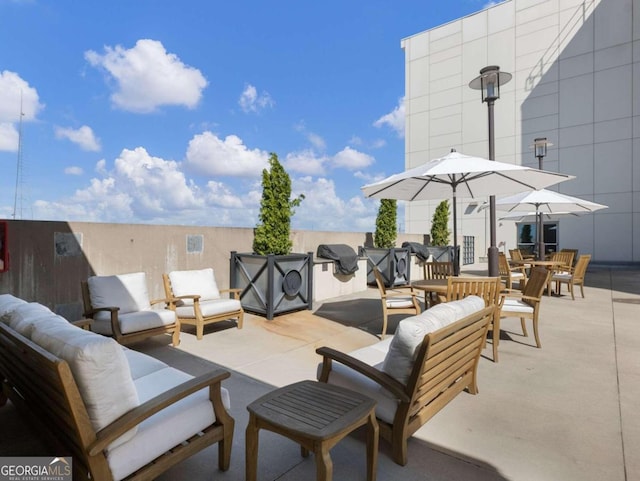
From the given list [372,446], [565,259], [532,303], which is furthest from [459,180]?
[565,259]

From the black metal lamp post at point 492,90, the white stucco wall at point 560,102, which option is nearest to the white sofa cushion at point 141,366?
the black metal lamp post at point 492,90

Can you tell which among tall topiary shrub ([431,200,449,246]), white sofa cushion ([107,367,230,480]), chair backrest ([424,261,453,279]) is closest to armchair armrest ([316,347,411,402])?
white sofa cushion ([107,367,230,480])

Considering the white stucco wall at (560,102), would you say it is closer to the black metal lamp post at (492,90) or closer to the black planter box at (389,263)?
the black planter box at (389,263)

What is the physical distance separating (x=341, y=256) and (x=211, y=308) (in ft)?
11.6

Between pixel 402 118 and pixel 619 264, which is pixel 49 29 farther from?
pixel 619 264

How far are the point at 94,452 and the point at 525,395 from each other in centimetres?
299

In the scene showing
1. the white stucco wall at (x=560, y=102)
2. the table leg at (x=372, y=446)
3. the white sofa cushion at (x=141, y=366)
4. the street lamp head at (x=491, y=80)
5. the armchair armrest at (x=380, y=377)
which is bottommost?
the table leg at (x=372, y=446)

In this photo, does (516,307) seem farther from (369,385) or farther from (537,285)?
(369,385)

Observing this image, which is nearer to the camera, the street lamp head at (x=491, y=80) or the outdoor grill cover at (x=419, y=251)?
the street lamp head at (x=491, y=80)

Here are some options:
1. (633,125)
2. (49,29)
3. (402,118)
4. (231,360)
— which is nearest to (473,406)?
(231,360)

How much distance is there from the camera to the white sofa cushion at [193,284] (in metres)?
4.61

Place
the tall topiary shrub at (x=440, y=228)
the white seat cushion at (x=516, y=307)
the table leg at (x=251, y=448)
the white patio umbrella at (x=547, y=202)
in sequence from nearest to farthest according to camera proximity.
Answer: the table leg at (x=251, y=448)
the white seat cushion at (x=516, y=307)
the white patio umbrella at (x=547, y=202)
the tall topiary shrub at (x=440, y=228)

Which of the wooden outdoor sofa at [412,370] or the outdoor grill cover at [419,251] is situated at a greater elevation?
the outdoor grill cover at [419,251]

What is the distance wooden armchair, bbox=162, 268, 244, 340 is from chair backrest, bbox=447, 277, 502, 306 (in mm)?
2736
